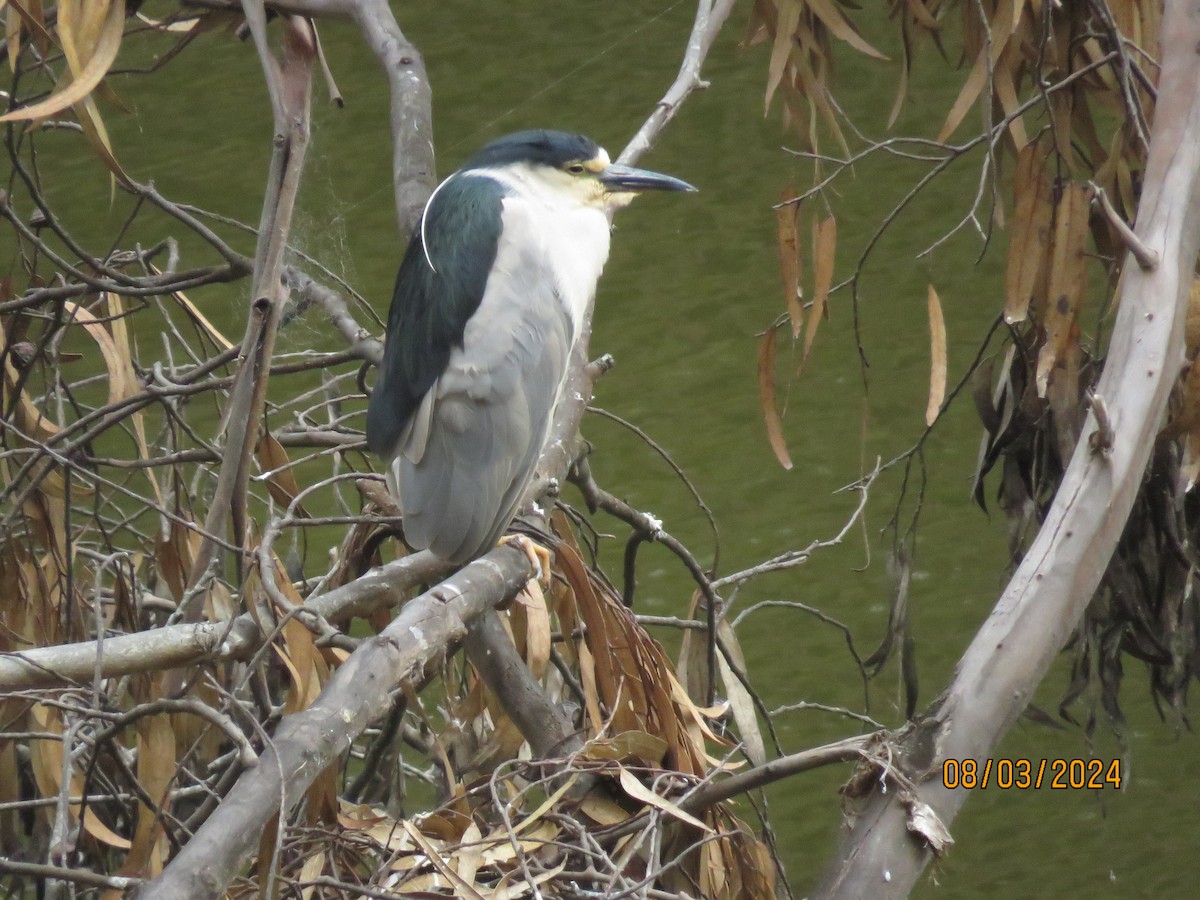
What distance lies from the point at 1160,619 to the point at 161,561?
126 centimetres

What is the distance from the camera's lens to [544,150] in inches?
66.1

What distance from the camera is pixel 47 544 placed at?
1633mm

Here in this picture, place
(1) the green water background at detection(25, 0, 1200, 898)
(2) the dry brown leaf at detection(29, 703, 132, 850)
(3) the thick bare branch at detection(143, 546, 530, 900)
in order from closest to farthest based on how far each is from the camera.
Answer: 1. (3) the thick bare branch at detection(143, 546, 530, 900)
2. (2) the dry brown leaf at detection(29, 703, 132, 850)
3. (1) the green water background at detection(25, 0, 1200, 898)

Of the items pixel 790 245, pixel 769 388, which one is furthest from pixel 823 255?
pixel 769 388

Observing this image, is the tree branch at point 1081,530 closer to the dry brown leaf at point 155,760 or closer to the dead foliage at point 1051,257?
the dead foliage at point 1051,257

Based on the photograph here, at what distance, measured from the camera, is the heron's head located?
1.67 meters

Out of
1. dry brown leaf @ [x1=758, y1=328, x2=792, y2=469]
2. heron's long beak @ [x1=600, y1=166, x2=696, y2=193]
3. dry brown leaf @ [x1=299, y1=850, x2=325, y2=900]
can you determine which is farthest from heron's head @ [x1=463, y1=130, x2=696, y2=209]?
dry brown leaf @ [x1=299, y1=850, x2=325, y2=900]

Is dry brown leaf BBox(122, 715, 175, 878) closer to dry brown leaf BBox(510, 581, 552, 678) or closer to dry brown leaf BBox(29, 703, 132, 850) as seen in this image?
dry brown leaf BBox(29, 703, 132, 850)

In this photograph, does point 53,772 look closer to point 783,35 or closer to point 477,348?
point 477,348

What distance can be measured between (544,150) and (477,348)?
0.28 metres

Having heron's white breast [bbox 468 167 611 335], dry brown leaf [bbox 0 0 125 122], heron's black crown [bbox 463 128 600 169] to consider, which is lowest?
heron's white breast [bbox 468 167 611 335]

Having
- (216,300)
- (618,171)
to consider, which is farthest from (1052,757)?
(216,300)
